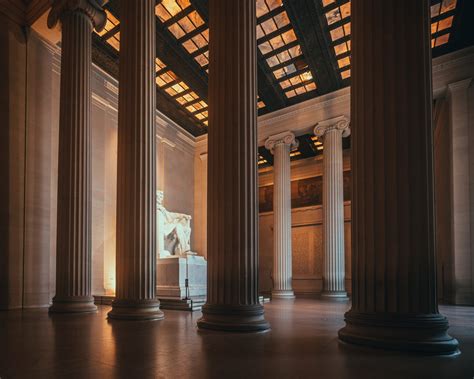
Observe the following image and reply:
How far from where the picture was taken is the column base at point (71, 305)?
1131 cm

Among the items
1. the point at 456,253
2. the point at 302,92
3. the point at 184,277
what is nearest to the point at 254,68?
the point at 184,277

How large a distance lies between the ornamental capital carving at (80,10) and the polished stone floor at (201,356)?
9.65 meters

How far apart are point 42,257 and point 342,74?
1625 centimetres

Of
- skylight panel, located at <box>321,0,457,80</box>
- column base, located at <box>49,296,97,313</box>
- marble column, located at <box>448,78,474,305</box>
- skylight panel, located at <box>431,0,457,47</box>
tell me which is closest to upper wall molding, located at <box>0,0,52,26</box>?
column base, located at <box>49,296,97,313</box>

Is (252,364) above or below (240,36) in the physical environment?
below

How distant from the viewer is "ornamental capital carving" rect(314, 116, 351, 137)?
21766 mm

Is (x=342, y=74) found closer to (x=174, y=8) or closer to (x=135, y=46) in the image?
(x=174, y=8)

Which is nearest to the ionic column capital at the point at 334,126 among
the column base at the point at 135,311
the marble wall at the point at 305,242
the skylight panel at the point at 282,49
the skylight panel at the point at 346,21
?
the skylight panel at the point at 282,49

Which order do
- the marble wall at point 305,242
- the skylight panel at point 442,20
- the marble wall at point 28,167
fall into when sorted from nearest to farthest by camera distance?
1. the marble wall at point 28,167
2. the skylight panel at point 442,20
3. the marble wall at point 305,242

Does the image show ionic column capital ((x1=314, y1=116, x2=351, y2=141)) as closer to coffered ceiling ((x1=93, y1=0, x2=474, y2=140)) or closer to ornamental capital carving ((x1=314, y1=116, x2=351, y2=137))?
ornamental capital carving ((x1=314, y1=116, x2=351, y2=137))

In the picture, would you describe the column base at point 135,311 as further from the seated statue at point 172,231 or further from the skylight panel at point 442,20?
the skylight panel at point 442,20

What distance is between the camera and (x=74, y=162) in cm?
1216

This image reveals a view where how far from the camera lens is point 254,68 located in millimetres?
8250

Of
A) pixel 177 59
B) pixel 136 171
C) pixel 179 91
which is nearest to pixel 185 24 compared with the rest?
pixel 177 59
